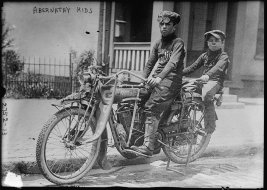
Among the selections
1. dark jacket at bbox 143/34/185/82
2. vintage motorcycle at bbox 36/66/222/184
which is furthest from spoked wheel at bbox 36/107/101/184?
dark jacket at bbox 143/34/185/82

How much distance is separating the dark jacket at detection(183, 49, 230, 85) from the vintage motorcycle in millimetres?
189

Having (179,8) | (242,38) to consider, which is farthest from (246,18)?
(179,8)

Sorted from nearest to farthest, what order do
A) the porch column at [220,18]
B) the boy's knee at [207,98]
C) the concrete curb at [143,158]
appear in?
the concrete curb at [143,158]
the boy's knee at [207,98]
the porch column at [220,18]

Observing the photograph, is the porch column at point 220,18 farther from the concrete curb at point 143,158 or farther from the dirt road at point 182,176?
the dirt road at point 182,176

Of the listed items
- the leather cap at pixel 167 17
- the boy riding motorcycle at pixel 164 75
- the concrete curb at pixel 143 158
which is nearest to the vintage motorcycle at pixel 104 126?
the boy riding motorcycle at pixel 164 75

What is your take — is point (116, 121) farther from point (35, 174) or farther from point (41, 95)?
point (41, 95)

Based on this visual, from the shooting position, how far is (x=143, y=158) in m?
4.54

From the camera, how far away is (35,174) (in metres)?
3.83

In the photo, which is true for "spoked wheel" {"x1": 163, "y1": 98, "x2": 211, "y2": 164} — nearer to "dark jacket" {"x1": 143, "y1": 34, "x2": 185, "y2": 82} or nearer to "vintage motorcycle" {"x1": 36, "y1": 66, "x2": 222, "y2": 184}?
"vintage motorcycle" {"x1": 36, "y1": 66, "x2": 222, "y2": 184}

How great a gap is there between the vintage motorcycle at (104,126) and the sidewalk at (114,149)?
12.6 inches

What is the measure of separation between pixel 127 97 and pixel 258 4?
460 cm

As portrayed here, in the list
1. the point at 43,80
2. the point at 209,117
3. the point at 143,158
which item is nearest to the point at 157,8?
the point at 43,80

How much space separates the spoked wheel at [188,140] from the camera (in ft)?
14.5

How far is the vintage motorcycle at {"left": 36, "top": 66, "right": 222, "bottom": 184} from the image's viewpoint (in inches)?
139
